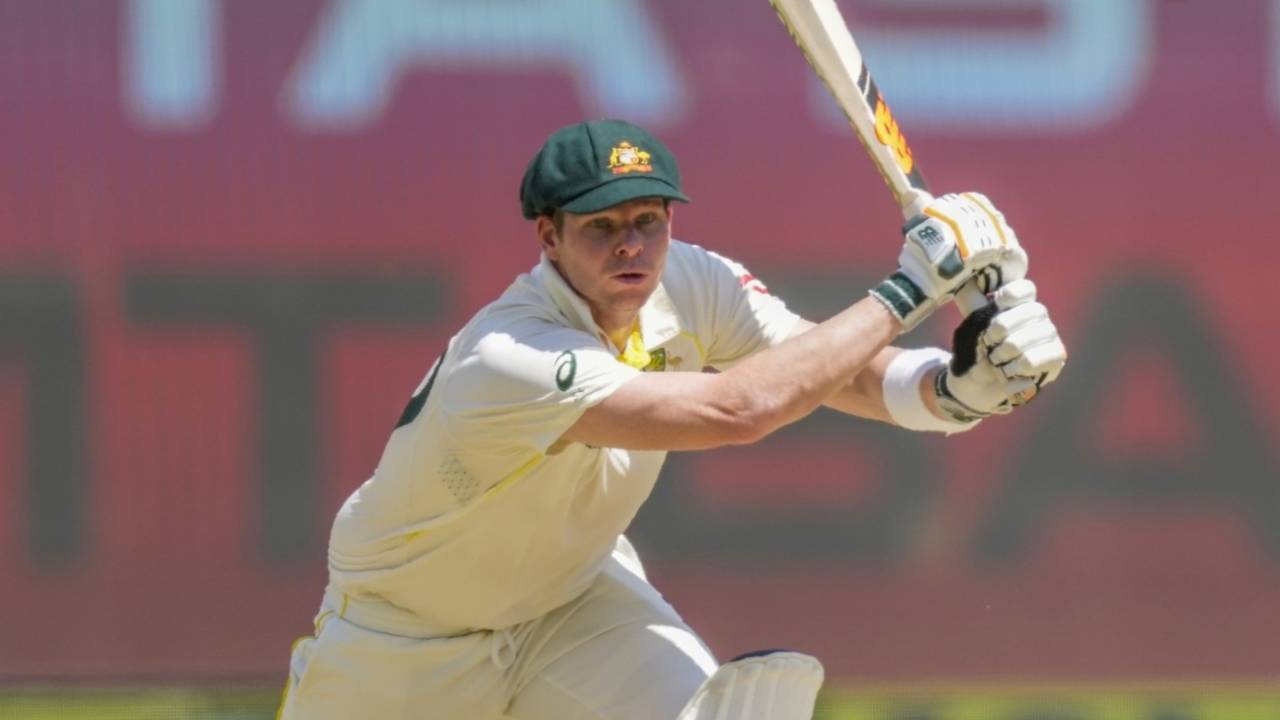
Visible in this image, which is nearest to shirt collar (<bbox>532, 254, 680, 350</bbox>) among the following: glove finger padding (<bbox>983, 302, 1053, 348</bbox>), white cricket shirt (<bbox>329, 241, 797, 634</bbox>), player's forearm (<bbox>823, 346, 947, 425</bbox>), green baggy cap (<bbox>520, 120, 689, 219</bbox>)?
white cricket shirt (<bbox>329, 241, 797, 634</bbox>)

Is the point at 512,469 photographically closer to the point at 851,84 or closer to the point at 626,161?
the point at 626,161

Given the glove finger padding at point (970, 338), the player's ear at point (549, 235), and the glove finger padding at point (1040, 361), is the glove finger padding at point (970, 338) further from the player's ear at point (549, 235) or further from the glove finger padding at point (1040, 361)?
the player's ear at point (549, 235)

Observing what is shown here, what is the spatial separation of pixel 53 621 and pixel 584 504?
2.04m

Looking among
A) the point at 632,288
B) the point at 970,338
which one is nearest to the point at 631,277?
the point at 632,288

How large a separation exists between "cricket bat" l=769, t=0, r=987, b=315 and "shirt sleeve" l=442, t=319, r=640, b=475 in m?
0.71

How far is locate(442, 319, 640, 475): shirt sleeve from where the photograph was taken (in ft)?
10.4

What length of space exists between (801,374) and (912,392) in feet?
1.77

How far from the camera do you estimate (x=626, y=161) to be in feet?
10.6

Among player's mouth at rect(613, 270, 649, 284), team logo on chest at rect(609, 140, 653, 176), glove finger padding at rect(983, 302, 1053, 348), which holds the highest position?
team logo on chest at rect(609, 140, 653, 176)

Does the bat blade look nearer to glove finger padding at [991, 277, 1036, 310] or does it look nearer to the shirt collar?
glove finger padding at [991, 277, 1036, 310]

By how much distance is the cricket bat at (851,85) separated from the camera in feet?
11.7

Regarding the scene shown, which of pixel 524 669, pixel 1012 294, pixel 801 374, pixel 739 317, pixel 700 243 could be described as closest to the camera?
pixel 801 374

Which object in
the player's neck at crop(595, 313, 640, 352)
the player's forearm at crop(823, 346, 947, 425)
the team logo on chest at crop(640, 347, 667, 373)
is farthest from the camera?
the player's forearm at crop(823, 346, 947, 425)

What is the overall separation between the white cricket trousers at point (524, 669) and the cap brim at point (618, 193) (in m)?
0.77
